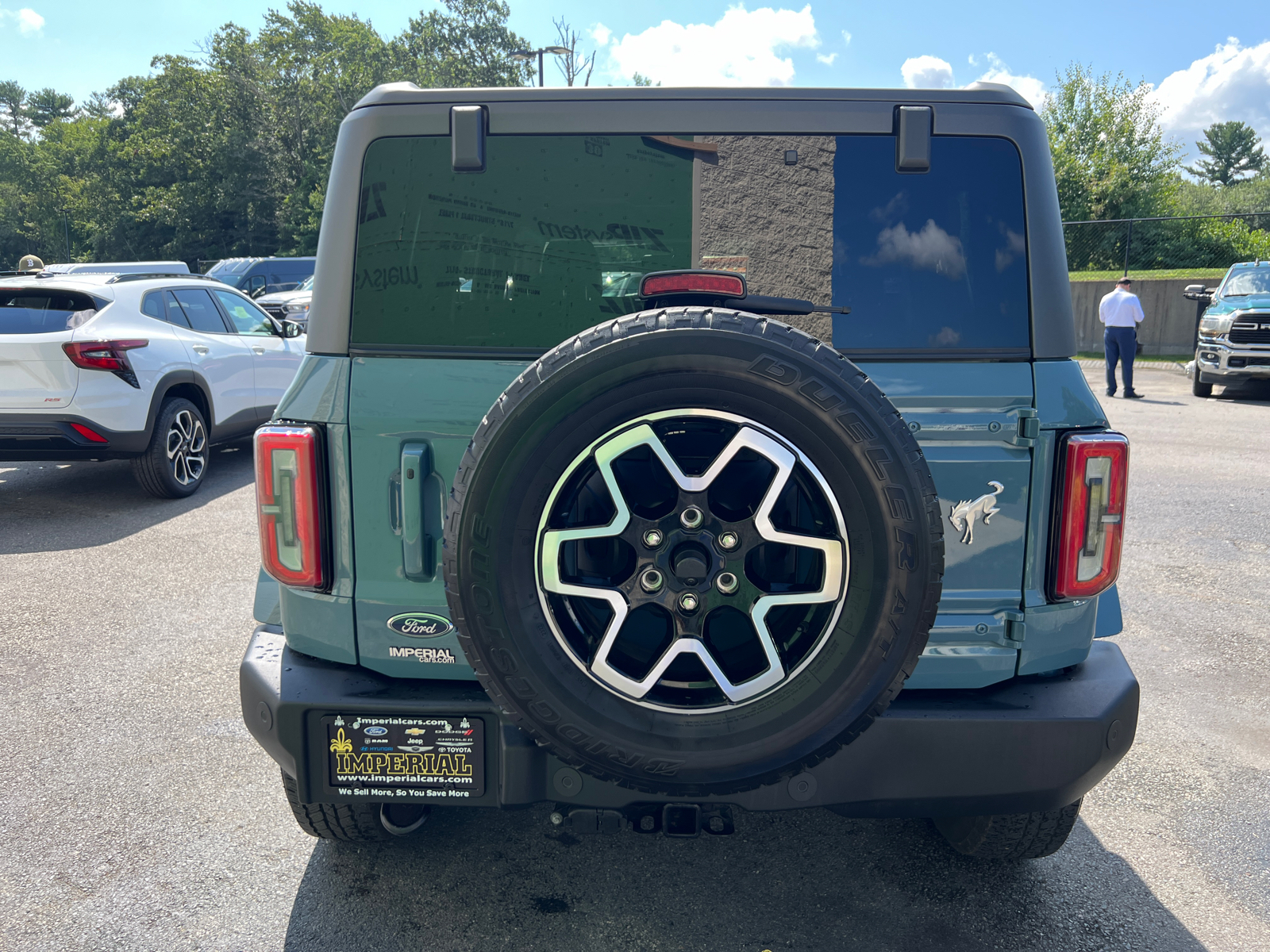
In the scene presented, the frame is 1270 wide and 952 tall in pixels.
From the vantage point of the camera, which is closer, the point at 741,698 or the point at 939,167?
the point at 741,698

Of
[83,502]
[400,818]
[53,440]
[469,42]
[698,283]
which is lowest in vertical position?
[83,502]

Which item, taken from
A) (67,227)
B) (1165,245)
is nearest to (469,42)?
(67,227)

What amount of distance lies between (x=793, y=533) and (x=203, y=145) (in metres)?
58.3

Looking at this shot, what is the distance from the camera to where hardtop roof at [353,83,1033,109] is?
2.25 meters

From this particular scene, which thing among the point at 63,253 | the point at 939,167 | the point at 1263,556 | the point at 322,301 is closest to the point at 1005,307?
the point at 939,167

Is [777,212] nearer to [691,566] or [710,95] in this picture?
[710,95]

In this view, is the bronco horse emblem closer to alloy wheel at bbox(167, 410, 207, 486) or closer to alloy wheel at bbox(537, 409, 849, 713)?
alloy wheel at bbox(537, 409, 849, 713)

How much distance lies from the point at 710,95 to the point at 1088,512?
1.35m

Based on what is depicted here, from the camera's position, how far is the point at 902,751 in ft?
7.04

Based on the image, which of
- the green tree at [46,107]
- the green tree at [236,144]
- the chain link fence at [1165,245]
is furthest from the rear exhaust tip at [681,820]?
the green tree at [46,107]

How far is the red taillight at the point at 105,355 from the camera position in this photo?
22.3 feet

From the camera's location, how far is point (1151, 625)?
4.94 metres

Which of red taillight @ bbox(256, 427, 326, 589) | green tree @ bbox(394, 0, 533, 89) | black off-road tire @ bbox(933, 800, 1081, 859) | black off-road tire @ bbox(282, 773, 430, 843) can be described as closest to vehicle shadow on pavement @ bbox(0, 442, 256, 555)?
black off-road tire @ bbox(282, 773, 430, 843)

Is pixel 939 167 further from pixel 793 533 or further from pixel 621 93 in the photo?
pixel 793 533
